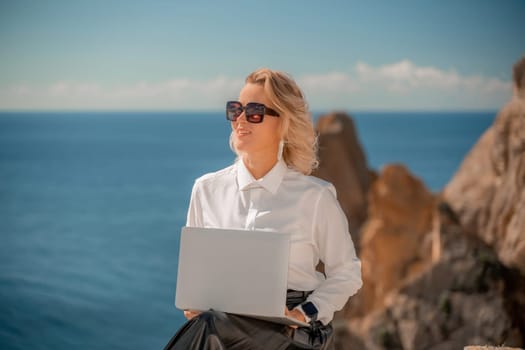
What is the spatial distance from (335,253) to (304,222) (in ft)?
0.51

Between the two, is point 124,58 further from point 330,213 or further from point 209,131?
point 330,213

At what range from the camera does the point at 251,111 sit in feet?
9.17

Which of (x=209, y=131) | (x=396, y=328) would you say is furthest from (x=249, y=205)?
(x=209, y=131)

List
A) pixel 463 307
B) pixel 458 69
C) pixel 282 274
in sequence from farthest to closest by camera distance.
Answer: pixel 458 69 → pixel 463 307 → pixel 282 274

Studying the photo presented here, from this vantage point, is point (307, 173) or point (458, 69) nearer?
point (307, 173)

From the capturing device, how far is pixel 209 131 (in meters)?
99.8

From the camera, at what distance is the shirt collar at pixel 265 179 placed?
9.29ft

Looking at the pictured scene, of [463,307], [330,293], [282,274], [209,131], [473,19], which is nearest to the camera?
[282,274]

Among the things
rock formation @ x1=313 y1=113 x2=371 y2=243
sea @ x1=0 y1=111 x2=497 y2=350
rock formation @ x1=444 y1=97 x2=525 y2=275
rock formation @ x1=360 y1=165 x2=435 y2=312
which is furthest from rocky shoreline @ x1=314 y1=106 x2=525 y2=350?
rock formation @ x1=313 y1=113 x2=371 y2=243

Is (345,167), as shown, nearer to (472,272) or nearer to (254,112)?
(472,272)

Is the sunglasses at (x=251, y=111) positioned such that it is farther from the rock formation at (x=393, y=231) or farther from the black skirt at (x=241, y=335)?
the rock formation at (x=393, y=231)

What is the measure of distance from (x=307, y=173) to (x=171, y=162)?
5877cm

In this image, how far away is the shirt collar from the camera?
2830mm

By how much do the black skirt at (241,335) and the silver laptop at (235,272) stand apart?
0.16 feet
